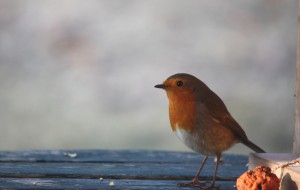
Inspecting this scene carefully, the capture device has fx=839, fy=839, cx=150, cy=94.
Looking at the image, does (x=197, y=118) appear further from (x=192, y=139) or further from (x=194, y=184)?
(x=194, y=184)

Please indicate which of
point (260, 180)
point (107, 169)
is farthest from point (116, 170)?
point (260, 180)

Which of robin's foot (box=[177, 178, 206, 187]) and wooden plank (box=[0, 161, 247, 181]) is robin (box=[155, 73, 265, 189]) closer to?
robin's foot (box=[177, 178, 206, 187])

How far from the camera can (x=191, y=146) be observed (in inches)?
141

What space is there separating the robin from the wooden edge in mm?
216

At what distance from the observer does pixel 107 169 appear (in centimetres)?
387

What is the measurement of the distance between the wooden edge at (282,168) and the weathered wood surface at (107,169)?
8.9 inches

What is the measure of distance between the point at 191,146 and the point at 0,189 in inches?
32.9

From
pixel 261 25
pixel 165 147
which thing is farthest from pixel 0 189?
pixel 261 25

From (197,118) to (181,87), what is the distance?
0.15m

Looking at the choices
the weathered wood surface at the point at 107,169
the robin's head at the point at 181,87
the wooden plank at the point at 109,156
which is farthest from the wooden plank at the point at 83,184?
the wooden plank at the point at 109,156

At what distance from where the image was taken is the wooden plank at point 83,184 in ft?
11.1

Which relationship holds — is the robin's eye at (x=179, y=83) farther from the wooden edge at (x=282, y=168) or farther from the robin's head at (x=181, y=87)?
the wooden edge at (x=282, y=168)

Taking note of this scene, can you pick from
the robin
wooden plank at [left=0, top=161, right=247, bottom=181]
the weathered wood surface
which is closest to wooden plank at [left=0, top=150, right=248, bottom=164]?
the weathered wood surface

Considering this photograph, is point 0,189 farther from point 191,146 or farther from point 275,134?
point 275,134
